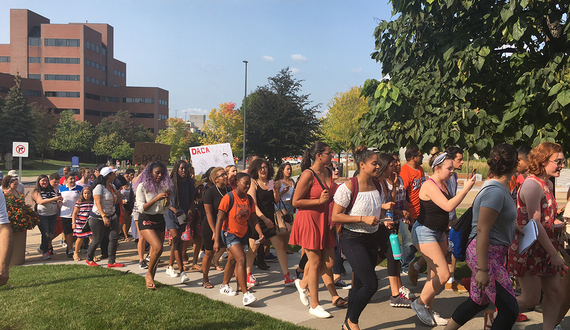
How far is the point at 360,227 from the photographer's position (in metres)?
4.62

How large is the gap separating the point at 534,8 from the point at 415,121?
2396mm

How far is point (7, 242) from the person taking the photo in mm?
3516

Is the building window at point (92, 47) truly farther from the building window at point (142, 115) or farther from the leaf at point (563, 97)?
the leaf at point (563, 97)

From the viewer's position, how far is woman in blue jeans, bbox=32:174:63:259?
30.6 ft

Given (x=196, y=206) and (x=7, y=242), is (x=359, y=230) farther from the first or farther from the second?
(x=196, y=206)

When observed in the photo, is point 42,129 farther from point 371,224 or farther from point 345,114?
point 371,224

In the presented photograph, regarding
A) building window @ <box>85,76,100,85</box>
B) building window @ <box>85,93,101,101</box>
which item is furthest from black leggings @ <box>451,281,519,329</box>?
building window @ <box>85,76,100,85</box>

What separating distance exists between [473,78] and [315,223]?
3892 millimetres

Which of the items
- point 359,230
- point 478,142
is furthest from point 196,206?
point 478,142

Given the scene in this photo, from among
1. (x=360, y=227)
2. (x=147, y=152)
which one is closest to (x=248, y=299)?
(x=360, y=227)

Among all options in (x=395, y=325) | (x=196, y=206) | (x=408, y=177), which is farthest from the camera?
(x=196, y=206)

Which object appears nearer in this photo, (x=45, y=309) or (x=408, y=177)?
(x=45, y=309)

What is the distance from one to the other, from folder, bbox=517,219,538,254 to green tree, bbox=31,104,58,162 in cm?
6337

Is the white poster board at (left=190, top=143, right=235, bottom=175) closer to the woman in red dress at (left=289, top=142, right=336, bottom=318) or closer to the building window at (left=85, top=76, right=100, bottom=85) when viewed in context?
the woman in red dress at (left=289, top=142, right=336, bottom=318)
